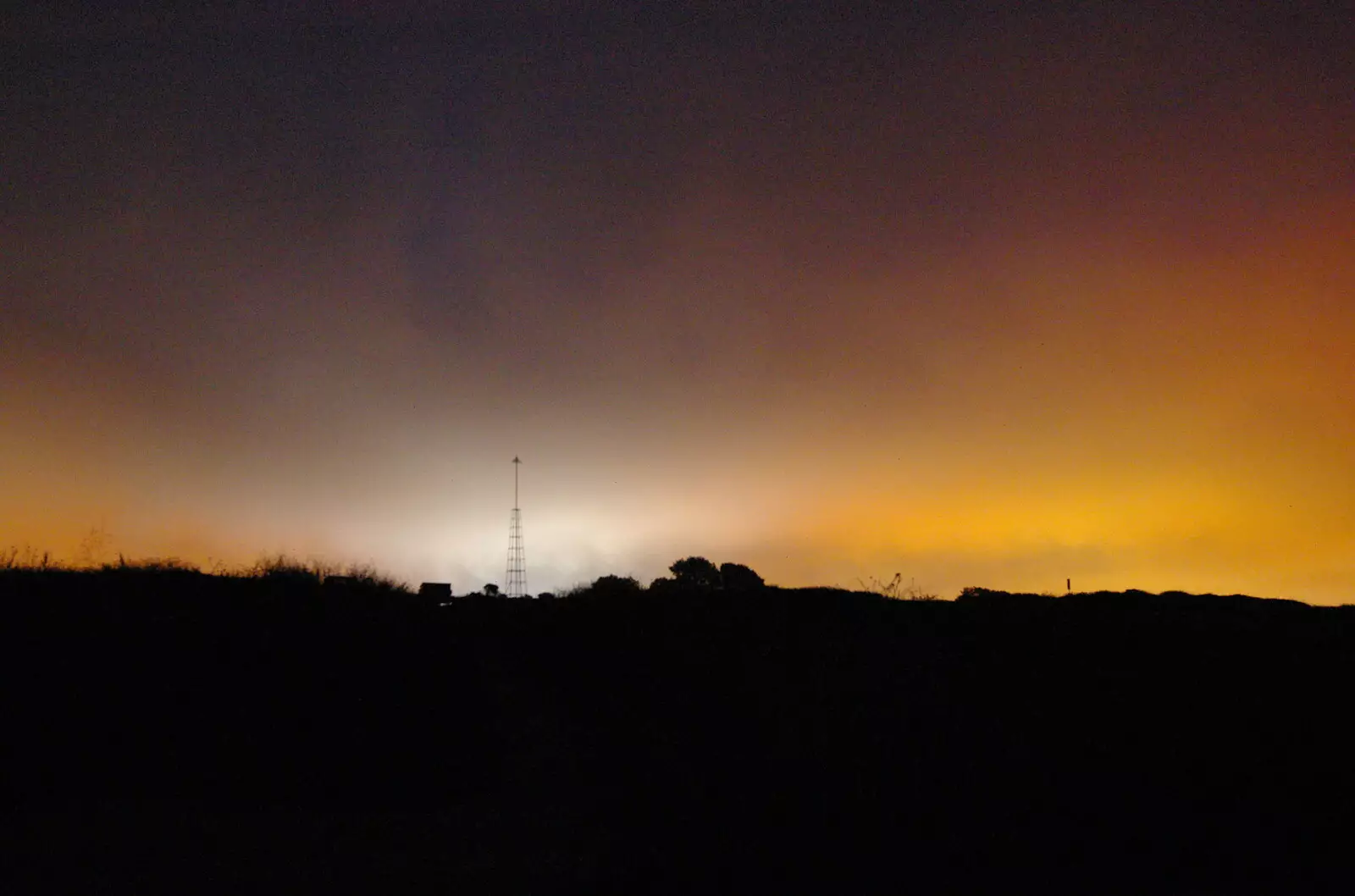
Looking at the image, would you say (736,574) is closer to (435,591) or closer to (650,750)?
(435,591)

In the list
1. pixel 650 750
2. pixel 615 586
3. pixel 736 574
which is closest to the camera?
pixel 650 750

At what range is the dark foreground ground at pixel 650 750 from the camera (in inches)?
362

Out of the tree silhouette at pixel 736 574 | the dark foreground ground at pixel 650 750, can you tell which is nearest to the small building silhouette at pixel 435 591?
the dark foreground ground at pixel 650 750

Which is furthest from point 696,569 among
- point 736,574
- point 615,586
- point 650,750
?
point 650,750

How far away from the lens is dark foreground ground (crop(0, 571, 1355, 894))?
30.2ft

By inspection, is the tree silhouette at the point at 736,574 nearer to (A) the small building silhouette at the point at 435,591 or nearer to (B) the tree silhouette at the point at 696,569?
(B) the tree silhouette at the point at 696,569

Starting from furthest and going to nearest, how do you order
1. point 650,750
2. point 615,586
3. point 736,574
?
point 736,574 < point 615,586 < point 650,750

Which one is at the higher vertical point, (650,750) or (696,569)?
(696,569)

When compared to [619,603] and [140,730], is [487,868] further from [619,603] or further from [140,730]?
[619,603]

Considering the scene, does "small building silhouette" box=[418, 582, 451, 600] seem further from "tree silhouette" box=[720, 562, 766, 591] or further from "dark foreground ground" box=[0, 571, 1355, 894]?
"tree silhouette" box=[720, 562, 766, 591]

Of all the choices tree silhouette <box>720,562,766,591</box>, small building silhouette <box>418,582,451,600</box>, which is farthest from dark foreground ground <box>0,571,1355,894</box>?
tree silhouette <box>720,562,766,591</box>

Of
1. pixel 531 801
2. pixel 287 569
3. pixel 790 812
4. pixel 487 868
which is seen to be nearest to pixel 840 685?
pixel 790 812

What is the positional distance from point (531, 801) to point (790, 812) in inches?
142

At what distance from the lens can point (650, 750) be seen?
12.7 metres
